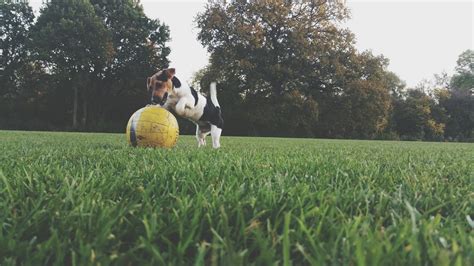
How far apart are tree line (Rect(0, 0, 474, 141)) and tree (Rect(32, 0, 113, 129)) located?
0.07 meters

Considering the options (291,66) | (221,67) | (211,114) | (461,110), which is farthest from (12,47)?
(461,110)

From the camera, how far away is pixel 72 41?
97.8ft

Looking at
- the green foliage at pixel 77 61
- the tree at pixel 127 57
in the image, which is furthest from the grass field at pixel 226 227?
the tree at pixel 127 57

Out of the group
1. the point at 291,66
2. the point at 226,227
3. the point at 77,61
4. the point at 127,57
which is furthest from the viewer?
the point at 127,57

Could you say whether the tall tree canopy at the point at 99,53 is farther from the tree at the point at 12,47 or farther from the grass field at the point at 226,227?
the grass field at the point at 226,227

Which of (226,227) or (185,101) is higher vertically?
(185,101)

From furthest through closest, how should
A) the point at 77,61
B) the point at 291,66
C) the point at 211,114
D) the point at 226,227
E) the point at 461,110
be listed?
the point at 461,110 < the point at 291,66 < the point at 77,61 < the point at 211,114 < the point at 226,227

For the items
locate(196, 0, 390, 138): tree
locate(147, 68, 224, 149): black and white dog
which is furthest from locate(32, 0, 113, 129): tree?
locate(147, 68, 224, 149): black and white dog

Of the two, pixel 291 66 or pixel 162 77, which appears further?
pixel 291 66

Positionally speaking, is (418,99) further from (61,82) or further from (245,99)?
(61,82)

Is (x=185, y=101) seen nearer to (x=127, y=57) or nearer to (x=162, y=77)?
(x=162, y=77)

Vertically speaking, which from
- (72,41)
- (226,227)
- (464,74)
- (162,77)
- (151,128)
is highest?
(464,74)

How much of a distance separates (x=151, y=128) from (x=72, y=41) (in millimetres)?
28033

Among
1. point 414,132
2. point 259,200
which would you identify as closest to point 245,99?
point 414,132
